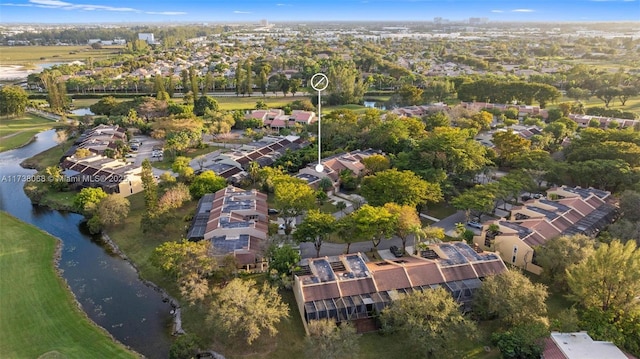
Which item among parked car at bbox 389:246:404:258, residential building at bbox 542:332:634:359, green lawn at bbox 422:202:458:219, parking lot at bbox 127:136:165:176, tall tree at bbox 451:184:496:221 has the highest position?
tall tree at bbox 451:184:496:221

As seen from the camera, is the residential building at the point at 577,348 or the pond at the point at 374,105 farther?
the pond at the point at 374,105

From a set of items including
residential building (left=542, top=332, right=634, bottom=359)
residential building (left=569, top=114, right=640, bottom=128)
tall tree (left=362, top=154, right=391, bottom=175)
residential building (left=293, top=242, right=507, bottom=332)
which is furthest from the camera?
residential building (left=569, top=114, right=640, bottom=128)

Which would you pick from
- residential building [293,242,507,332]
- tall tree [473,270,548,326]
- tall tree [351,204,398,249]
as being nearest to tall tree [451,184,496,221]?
residential building [293,242,507,332]

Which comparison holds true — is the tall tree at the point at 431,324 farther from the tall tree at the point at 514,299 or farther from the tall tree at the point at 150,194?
the tall tree at the point at 150,194

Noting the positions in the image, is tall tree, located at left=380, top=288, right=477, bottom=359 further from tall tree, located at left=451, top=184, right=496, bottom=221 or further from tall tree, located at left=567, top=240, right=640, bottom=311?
tall tree, located at left=451, top=184, right=496, bottom=221

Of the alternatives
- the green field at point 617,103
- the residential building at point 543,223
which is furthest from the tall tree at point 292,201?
the green field at point 617,103

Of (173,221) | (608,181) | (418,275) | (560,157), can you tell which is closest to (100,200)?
(173,221)
